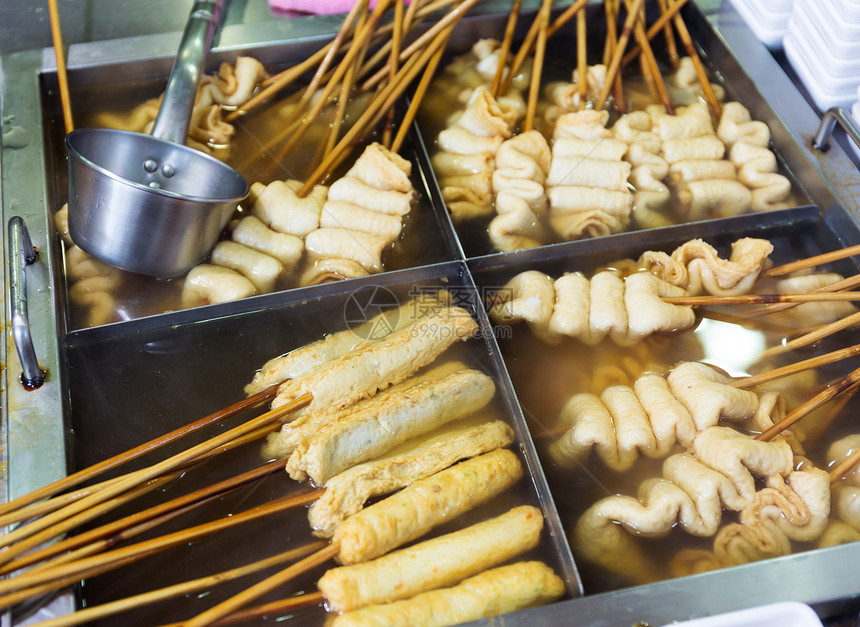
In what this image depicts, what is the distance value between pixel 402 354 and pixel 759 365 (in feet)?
4.52

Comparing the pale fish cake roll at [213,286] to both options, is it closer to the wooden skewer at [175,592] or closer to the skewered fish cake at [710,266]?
the wooden skewer at [175,592]

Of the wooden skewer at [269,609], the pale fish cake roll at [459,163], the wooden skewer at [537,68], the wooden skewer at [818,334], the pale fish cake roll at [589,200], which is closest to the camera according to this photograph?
the wooden skewer at [269,609]

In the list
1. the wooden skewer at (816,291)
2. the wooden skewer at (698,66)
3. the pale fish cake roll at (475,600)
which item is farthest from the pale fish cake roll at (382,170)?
the pale fish cake roll at (475,600)

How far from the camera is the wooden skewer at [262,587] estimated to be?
6.25 feet

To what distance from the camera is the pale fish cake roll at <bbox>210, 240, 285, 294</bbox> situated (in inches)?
114

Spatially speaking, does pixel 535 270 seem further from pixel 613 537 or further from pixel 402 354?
pixel 613 537

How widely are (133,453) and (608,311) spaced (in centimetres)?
175


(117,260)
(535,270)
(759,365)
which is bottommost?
(759,365)

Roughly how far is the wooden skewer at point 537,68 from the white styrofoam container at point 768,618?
2356 mm

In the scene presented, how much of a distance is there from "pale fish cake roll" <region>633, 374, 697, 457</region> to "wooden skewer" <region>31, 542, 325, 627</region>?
119 cm

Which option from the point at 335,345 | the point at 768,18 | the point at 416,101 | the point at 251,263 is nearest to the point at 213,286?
the point at 251,263

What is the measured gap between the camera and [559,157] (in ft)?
11.0

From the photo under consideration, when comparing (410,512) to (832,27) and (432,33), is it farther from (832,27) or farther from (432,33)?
(832,27)

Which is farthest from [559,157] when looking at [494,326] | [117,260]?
[117,260]
